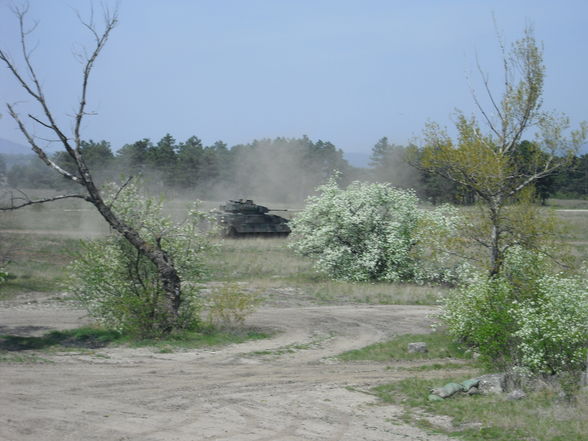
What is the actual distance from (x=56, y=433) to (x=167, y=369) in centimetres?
454

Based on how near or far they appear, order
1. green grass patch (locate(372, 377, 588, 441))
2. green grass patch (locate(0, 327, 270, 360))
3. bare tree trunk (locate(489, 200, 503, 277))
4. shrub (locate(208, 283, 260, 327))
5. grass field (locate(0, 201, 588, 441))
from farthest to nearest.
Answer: shrub (locate(208, 283, 260, 327)) → bare tree trunk (locate(489, 200, 503, 277)) → green grass patch (locate(0, 327, 270, 360)) → grass field (locate(0, 201, 588, 441)) → green grass patch (locate(372, 377, 588, 441))

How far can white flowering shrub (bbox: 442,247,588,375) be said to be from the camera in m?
11.2

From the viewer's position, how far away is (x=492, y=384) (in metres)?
11.4

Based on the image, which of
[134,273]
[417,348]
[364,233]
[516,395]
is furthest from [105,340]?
[364,233]

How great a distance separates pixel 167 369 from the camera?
1291 cm

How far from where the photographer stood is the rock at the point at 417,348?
1559 cm

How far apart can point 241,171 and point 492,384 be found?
231 ft

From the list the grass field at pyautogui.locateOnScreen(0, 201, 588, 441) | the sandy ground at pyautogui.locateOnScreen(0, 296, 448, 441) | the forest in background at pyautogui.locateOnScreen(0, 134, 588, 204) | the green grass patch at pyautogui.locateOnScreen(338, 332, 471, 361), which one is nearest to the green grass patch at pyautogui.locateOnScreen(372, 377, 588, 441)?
the grass field at pyautogui.locateOnScreen(0, 201, 588, 441)

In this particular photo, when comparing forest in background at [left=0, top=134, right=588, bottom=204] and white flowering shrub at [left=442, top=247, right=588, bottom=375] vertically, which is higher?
forest in background at [left=0, top=134, right=588, bottom=204]

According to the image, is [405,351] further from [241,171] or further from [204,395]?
[241,171]

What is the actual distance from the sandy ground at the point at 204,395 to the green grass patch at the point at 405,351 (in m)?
0.50

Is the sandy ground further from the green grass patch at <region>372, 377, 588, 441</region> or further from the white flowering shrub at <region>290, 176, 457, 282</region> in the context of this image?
the white flowering shrub at <region>290, 176, 457, 282</region>

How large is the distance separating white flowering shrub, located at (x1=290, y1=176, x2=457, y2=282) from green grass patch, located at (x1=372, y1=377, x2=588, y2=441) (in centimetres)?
1648

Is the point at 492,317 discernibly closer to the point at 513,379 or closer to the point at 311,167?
the point at 513,379
